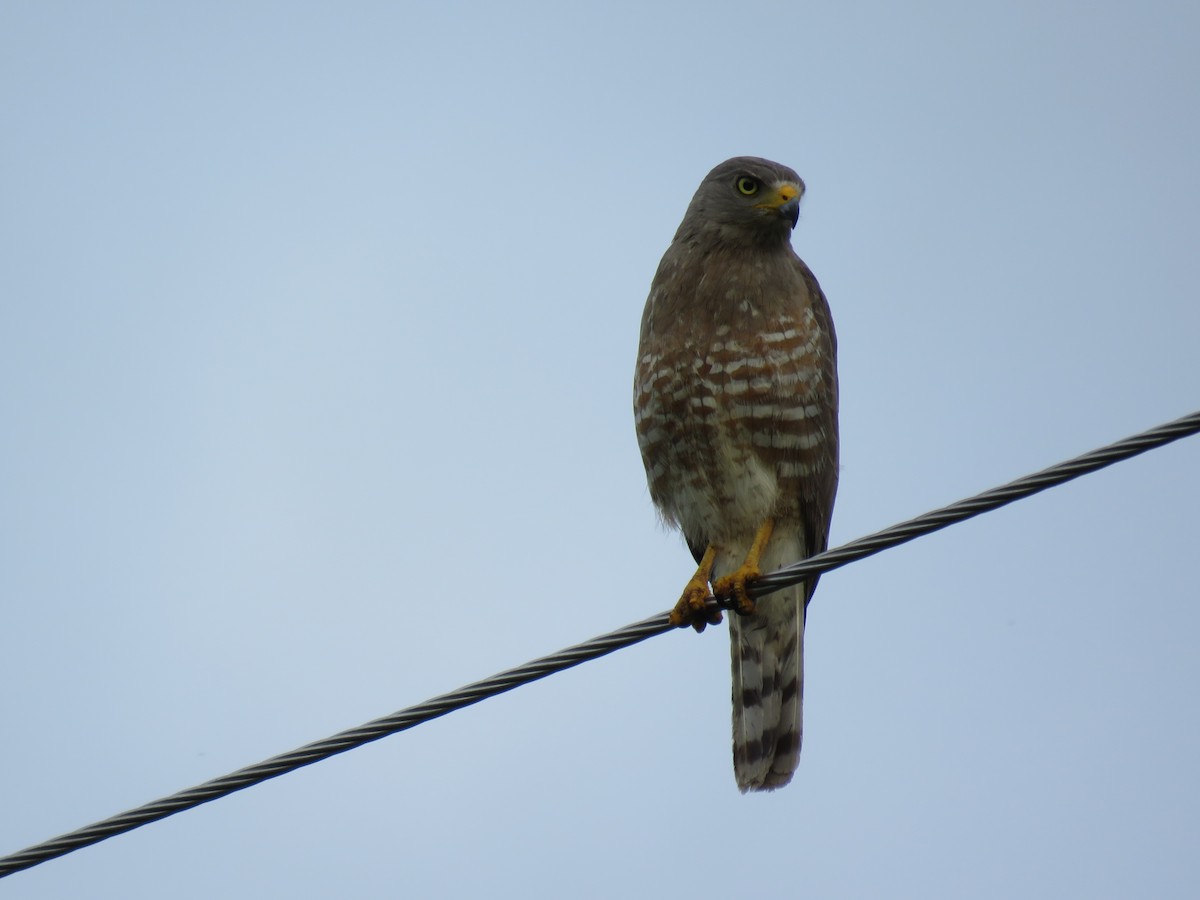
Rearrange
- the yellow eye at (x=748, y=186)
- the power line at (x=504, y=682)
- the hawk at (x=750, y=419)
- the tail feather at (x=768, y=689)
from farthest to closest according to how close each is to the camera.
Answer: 1. the yellow eye at (x=748, y=186)
2. the tail feather at (x=768, y=689)
3. the hawk at (x=750, y=419)
4. the power line at (x=504, y=682)

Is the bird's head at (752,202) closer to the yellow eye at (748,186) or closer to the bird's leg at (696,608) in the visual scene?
the yellow eye at (748,186)

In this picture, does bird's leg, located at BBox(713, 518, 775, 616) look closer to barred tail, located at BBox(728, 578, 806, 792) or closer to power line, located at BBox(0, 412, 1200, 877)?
barred tail, located at BBox(728, 578, 806, 792)

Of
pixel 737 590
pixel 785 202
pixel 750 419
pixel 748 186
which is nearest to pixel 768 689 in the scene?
pixel 737 590

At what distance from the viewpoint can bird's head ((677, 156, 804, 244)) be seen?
664cm

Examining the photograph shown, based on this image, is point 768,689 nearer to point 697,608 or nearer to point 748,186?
point 697,608

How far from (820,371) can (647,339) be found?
0.80 metres

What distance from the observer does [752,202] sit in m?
6.71

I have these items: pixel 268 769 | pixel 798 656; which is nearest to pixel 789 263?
pixel 798 656

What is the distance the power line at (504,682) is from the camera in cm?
377

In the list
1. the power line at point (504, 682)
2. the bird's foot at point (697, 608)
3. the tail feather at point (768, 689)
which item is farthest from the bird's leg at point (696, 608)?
the power line at point (504, 682)

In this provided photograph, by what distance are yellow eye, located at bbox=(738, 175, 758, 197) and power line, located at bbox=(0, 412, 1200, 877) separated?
2.93m

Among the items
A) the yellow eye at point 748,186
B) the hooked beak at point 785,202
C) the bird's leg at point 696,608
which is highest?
the yellow eye at point 748,186

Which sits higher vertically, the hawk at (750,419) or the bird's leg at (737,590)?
the hawk at (750,419)

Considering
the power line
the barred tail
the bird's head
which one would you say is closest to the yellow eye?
the bird's head
